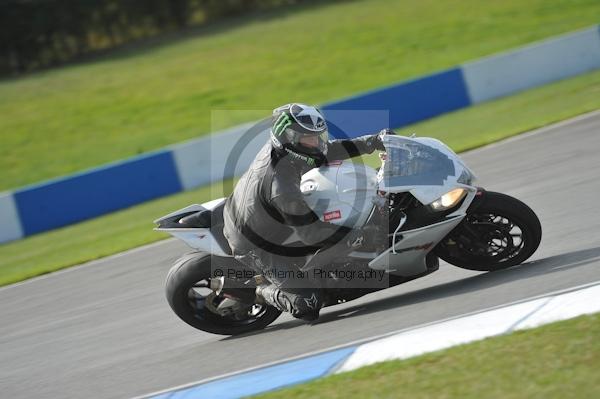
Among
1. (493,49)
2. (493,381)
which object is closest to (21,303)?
(493,381)

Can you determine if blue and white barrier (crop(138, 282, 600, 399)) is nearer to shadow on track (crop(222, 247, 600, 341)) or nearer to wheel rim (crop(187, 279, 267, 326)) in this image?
shadow on track (crop(222, 247, 600, 341))

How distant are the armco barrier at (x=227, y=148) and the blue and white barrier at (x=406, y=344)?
24.7 ft

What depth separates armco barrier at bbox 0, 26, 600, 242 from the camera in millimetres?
13977

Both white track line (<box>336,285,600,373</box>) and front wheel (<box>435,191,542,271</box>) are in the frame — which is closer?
white track line (<box>336,285,600,373</box>)

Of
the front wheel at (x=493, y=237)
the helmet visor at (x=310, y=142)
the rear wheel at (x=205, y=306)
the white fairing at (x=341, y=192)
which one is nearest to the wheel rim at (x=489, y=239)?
the front wheel at (x=493, y=237)

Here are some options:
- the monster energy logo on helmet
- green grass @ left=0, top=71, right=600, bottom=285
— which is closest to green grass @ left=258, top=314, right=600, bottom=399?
the monster energy logo on helmet

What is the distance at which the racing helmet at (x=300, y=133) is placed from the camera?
572cm

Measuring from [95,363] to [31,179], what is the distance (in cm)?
1157

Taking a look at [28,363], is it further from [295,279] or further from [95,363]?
[295,279]

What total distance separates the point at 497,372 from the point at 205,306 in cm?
287

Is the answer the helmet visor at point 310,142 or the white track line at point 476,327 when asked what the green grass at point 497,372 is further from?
the helmet visor at point 310,142

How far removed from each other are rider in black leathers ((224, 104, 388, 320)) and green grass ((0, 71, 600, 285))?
4.87 meters

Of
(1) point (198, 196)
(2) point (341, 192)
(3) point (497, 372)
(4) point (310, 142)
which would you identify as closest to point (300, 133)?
(4) point (310, 142)

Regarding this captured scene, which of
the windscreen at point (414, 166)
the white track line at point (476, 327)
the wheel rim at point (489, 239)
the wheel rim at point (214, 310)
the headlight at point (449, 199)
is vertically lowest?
the wheel rim at point (214, 310)
